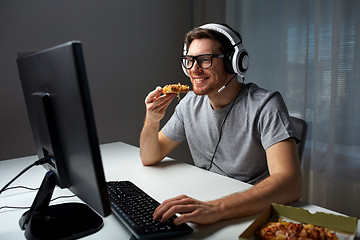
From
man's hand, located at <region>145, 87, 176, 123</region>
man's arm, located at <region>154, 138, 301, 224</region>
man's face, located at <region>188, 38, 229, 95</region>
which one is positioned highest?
man's face, located at <region>188, 38, 229, 95</region>

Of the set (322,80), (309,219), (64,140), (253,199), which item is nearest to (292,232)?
(309,219)

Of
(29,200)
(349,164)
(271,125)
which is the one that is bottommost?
(349,164)

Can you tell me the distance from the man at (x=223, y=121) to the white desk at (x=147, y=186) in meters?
0.14

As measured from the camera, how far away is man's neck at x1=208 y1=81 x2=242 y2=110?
1615mm

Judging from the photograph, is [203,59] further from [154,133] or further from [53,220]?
[53,220]

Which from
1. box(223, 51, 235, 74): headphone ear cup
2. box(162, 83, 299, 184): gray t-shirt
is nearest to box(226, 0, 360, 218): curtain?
box(162, 83, 299, 184): gray t-shirt

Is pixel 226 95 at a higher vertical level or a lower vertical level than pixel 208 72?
lower

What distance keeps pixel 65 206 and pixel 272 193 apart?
0.73m

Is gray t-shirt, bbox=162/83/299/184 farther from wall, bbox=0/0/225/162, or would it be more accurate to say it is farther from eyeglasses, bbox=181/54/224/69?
wall, bbox=0/0/225/162

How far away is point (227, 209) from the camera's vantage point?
3.22ft

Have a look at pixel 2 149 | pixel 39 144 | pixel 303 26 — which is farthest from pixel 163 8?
pixel 39 144

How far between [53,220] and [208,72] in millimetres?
1005

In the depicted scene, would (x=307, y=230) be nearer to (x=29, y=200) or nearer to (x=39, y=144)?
(x=39, y=144)

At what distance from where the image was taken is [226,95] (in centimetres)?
162
